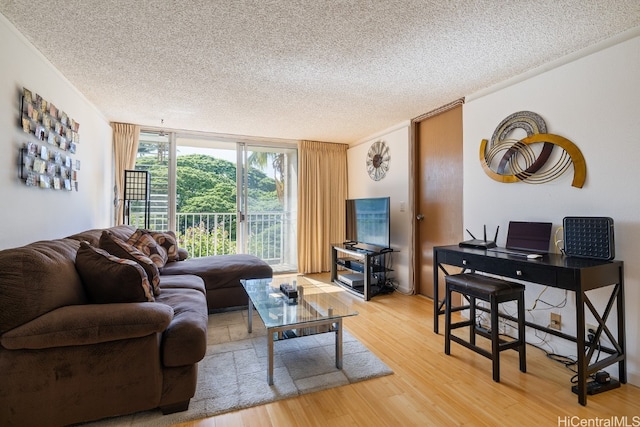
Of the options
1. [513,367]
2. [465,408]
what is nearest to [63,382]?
[465,408]

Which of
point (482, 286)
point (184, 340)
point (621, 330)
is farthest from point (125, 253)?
point (621, 330)

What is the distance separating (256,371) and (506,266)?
1.84 metres

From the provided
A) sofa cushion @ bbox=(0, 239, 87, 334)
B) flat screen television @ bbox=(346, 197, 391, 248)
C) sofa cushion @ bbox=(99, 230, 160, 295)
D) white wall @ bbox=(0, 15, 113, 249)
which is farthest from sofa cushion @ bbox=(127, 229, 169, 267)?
flat screen television @ bbox=(346, 197, 391, 248)

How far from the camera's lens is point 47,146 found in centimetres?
224

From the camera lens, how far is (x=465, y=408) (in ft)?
5.30

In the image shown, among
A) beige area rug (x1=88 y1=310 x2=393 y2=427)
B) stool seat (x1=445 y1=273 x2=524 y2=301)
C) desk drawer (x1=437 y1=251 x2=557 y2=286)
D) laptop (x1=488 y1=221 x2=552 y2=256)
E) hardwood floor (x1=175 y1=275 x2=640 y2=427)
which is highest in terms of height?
laptop (x1=488 y1=221 x2=552 y2=256)

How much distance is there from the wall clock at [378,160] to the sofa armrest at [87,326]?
11.1 feet

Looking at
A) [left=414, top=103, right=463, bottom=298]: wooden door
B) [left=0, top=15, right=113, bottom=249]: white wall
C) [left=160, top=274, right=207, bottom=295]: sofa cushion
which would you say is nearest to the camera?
[left=0, top=15, right=113, bottom=249]: white wall

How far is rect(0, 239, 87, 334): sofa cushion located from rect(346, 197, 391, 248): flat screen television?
3.03 m

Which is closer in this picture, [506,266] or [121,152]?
[506,266]

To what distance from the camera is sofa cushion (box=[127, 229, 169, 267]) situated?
2818 millimetres

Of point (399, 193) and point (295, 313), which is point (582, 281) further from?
point (399, 193)

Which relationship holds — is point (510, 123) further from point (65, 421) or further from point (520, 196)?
point (65, 421)

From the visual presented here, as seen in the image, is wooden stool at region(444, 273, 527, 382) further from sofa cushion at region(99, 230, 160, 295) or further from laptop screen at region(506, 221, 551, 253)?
sofa cushion at region(99, 230, 160, 295)
